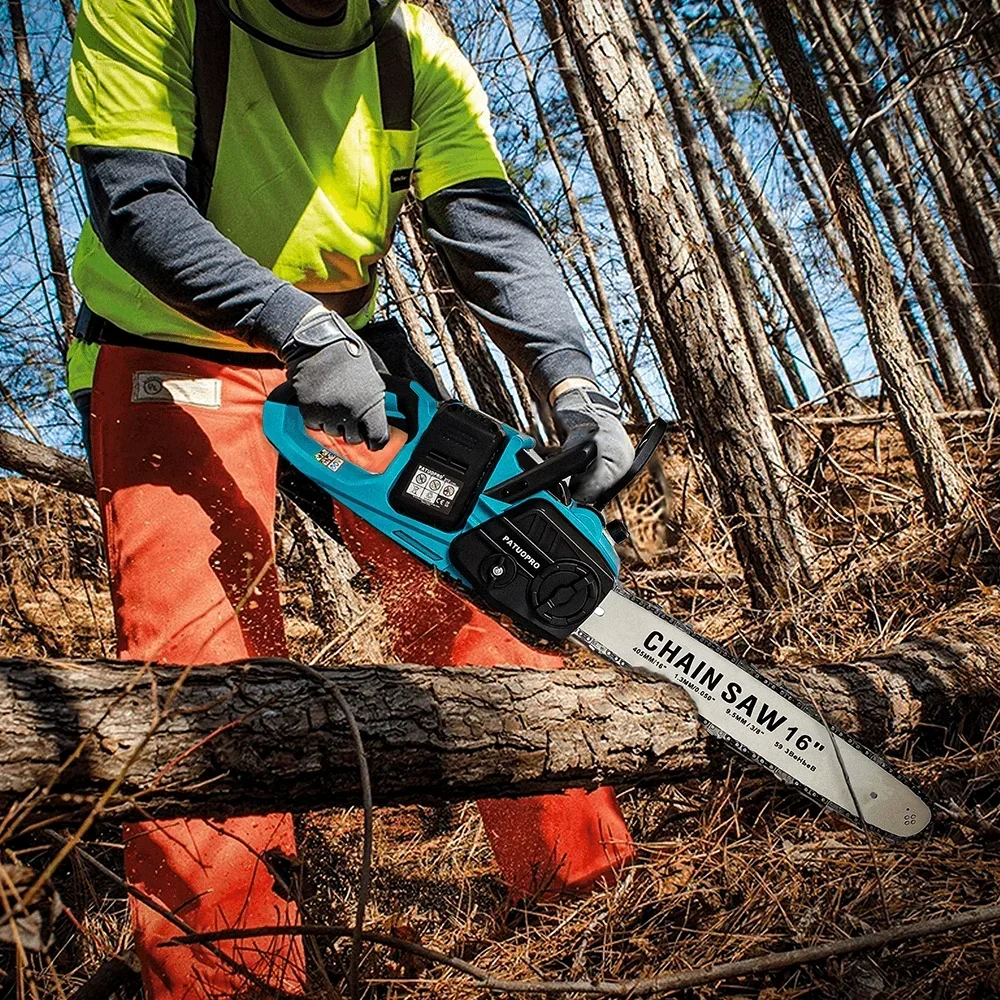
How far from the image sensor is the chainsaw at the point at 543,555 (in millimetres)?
2082

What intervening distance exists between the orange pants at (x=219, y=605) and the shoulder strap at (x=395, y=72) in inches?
29.6

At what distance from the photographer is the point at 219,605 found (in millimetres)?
1978

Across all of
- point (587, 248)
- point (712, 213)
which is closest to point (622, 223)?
point (587, 248)

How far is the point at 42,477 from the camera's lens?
3492mm

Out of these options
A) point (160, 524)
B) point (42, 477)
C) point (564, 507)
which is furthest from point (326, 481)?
point (42, 477)

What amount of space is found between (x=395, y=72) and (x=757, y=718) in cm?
185

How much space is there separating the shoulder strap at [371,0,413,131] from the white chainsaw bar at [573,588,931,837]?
1.36m

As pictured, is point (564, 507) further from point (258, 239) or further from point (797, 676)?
point (258, 239)

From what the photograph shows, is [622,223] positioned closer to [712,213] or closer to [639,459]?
[639,459]

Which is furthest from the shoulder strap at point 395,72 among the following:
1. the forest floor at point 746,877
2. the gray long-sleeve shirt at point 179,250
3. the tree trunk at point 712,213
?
the tree trunk at point 712,213

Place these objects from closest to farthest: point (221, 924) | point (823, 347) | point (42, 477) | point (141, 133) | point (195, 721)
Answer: point (195, 721) < point (221, 924) < point (141, 133) < point (42, 477) < point (823, 347)

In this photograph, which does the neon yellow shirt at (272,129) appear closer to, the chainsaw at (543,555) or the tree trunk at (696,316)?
the chainsaw at (543,555)

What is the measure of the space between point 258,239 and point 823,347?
1246 cm

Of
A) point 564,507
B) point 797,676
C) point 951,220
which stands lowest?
point 951,220
